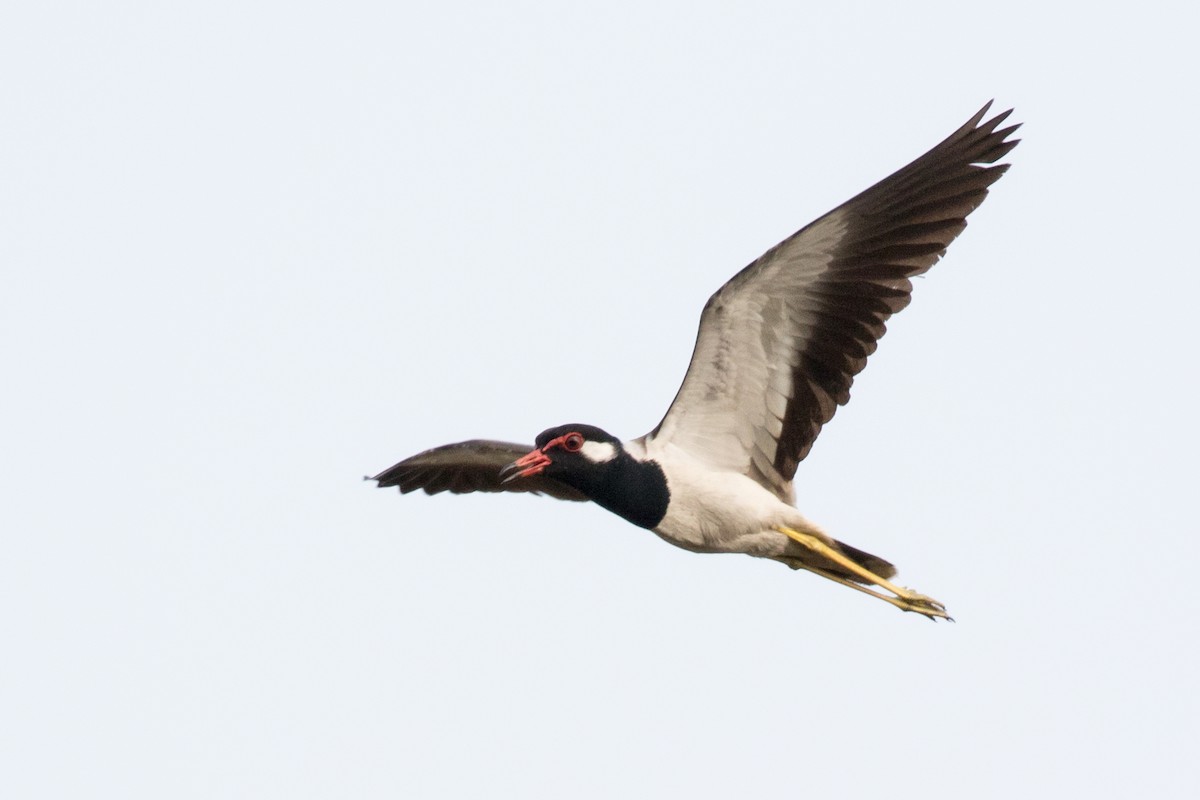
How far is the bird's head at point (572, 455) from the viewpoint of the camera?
479 inches

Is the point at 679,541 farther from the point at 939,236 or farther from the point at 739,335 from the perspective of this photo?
the point at 939,236

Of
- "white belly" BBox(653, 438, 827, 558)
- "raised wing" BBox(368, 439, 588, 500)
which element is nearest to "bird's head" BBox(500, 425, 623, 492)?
"white belly" BBox(653, 438, 827, 558)

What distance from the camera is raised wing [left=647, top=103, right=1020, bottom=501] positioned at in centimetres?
1169

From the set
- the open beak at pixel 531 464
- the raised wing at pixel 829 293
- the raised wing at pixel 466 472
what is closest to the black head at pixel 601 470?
the open beak at pixel 531 464

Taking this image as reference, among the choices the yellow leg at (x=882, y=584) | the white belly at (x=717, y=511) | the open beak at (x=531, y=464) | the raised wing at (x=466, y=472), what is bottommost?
the yellow leg at (x=882, y=584)

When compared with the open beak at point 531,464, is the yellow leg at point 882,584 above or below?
below

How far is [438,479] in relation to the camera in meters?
14.8

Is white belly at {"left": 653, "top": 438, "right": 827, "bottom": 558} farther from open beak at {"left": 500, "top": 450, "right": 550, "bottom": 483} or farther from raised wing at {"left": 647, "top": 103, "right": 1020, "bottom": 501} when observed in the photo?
open beak at {"left": 500, "top": 450, "right": 550, "bottom": 483}

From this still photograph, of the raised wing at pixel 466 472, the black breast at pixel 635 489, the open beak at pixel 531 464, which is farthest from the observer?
the raised wing at pixel 466 472

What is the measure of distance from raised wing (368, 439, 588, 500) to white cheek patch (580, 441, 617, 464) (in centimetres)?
137

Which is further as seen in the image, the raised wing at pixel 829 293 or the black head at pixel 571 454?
the black head at pixel 571 454

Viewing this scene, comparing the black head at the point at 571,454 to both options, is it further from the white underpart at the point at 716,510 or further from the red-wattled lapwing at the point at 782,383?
the white underpart at the point at 716,510

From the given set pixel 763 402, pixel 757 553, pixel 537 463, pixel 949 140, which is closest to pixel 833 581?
pixel 757 553

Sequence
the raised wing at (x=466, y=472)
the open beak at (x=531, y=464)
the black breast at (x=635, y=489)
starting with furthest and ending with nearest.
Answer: the raised wing at (x=466, y=472) < the open beak at (x=531, y=464) < the black breast at (x=635, y=489)
